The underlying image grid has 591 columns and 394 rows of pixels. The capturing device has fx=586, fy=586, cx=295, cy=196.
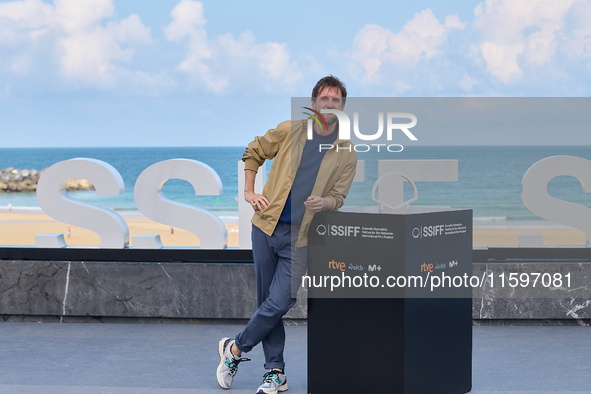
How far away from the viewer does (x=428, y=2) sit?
29750 mm

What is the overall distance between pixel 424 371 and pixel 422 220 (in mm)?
692

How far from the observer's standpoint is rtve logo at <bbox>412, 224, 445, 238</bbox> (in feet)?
8.29

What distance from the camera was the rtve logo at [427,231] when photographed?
99.5 inches

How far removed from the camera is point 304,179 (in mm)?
2799

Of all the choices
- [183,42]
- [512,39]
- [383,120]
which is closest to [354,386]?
[383,120]

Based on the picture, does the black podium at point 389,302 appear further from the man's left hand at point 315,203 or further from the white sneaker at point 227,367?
the white sneaker at point 227,367

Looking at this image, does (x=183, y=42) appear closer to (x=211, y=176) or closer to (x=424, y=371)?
(x=211, y=176)

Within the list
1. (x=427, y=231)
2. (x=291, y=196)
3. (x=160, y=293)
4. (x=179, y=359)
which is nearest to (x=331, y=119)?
(x=291, y=196)

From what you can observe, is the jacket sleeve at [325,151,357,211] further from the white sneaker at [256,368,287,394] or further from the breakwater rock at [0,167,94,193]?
the breakwater rock at [0,167,94,193]

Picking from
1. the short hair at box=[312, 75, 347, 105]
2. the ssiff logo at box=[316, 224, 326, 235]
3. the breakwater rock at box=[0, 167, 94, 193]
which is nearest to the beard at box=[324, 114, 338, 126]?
the short hair at box=[312, 75, 347, 105]

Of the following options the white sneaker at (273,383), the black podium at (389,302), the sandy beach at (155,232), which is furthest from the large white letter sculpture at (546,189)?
the sandy beach at (155,232)

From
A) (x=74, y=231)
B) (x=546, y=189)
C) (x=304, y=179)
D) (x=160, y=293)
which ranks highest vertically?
(x=546, y=189)

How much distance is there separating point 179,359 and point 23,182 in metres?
30.5

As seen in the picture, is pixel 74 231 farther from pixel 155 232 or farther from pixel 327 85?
pixel 327 85
